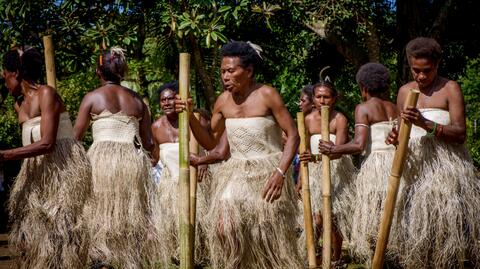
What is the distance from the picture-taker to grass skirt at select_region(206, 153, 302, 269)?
5.78 metres

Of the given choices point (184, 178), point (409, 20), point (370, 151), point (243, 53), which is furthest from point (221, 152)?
point (409, 20)

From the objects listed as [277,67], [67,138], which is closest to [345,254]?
[67,138]

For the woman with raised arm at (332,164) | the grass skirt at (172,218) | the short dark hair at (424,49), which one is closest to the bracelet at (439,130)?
the short dark hair at (424,49)

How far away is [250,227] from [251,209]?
11cm

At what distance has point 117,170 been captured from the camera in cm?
701

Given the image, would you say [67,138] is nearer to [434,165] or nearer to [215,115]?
[215,115]

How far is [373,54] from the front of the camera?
45.9ft

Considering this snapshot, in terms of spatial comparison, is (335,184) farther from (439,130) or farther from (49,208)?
(49,208)

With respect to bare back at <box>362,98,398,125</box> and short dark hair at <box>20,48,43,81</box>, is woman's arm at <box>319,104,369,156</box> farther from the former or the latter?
short dark hair at <box>20,48,43,81</box>

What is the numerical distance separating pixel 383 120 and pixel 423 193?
1.74 m

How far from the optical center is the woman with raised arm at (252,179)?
19.0 ft

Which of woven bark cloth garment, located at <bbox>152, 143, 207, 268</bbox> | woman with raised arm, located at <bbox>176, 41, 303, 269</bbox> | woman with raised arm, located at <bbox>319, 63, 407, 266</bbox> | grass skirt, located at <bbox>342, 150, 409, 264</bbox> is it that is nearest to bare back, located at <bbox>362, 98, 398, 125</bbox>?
woman with raised arm, located at <bbox>319, 63, 407, 266</bbox>

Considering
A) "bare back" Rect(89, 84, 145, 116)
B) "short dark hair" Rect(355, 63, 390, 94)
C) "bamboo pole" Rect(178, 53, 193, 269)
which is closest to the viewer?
"bamboo pole" Rect(178, 53, 193, 269)

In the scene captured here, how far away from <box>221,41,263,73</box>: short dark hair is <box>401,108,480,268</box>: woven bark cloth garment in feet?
3.68
